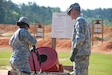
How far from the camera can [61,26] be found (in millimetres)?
14102

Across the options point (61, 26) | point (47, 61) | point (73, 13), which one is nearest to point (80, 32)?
point (73, 13)

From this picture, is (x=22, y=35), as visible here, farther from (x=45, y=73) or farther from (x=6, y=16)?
(x=6, y=16)

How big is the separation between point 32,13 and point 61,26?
85.1 metres

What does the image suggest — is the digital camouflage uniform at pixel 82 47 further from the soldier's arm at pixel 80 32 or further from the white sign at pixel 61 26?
the white sign at pixel 61 26

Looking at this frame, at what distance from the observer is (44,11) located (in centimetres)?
10462

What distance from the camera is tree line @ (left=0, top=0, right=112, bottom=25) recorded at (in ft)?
282

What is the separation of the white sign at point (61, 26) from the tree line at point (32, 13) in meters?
68.0

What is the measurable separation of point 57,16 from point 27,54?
21.8ft

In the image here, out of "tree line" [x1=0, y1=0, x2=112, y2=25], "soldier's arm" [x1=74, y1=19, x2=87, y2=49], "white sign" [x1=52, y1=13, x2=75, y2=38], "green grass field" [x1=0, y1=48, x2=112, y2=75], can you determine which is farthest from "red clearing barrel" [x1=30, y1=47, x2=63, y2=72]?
"tree line" [x1=0, y1=0, x2=112, y2=25]

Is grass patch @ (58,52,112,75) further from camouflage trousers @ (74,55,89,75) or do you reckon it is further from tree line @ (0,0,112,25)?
tree line @ (0,0,112,25)

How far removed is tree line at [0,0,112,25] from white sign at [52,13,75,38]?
223 feet

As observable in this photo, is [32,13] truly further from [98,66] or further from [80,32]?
[80,32]

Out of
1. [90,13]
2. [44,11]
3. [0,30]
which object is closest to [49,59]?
[0,30]

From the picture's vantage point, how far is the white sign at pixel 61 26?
1400 centimetres
